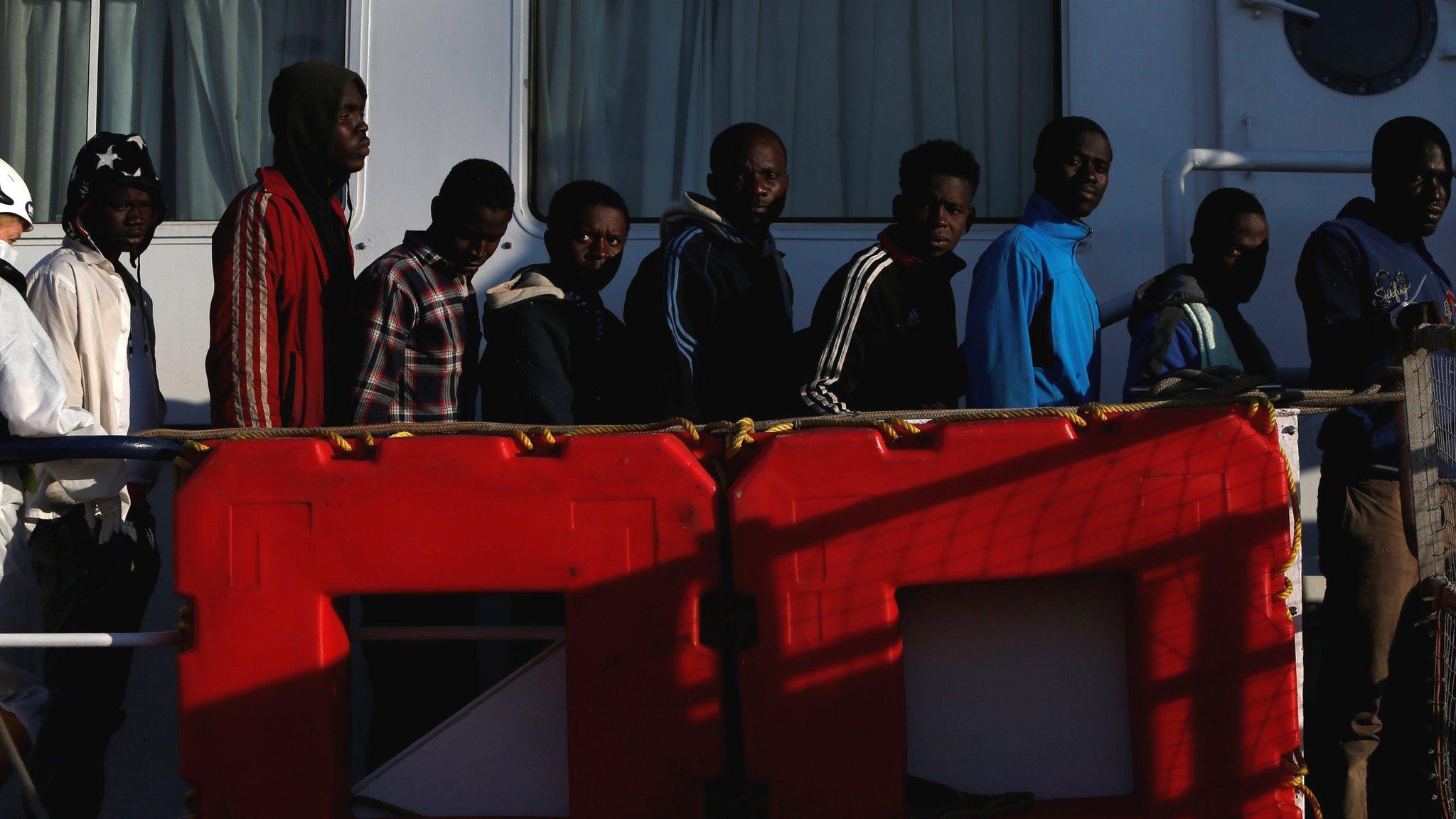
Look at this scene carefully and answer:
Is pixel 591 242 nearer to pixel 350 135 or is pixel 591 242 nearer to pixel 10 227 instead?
pixel 350 135

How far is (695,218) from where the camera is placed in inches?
124

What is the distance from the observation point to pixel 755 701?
2.41 metres

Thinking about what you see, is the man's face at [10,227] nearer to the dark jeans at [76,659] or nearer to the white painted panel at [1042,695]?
the dark jeans at [76,659]

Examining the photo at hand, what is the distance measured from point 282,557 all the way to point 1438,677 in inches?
90.8

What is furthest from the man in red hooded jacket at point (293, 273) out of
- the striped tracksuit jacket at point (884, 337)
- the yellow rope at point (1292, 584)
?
the yellow rope at point (1292, 584)

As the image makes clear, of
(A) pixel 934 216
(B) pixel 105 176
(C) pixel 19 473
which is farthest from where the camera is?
(B) pixel 105 176

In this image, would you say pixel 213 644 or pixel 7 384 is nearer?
pixel 213 644

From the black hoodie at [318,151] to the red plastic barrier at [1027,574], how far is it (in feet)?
3.97

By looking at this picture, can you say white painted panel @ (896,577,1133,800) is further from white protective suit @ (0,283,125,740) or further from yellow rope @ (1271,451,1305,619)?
white protective suit @ (0,283,125,740)

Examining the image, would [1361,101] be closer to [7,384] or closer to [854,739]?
[854,739]

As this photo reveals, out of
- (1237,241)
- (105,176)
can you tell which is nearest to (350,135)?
(105,176)

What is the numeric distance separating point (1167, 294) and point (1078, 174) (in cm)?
36

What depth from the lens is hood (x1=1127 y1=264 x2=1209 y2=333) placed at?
312 centimetres

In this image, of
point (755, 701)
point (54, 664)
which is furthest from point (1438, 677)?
point (54, 664)
